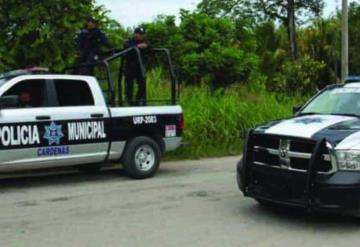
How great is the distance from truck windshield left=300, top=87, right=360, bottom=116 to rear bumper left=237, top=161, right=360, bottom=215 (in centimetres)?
145

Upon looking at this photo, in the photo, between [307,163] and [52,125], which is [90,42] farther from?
[307,163]

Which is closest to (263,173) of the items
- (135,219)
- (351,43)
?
(135,219)

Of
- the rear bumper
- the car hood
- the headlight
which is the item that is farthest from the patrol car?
the headlight

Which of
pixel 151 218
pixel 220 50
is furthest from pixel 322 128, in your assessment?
pixel 220 50

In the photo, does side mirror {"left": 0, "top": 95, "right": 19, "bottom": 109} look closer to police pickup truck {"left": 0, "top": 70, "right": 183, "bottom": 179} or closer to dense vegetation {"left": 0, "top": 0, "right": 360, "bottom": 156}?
police pickup truck {"left": 0, "top": 70, "right": 183, "bottom": 179}

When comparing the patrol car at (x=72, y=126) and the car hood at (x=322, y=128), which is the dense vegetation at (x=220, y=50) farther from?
the car hood at (x=322, y=128)

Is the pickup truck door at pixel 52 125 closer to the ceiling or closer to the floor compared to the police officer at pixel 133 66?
closer to the floor

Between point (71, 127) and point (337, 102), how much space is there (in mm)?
4156

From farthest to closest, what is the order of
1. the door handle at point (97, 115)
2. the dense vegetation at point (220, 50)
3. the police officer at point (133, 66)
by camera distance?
the dense vegetation at point (220, 50) < the police officer at point (133, 66) < the door handle at point (97, 115)

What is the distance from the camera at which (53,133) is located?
10.6 meters

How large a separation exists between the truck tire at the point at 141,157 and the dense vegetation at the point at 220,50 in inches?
141

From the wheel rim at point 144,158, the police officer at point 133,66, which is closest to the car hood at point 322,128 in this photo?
the wheel rim at point 144,158

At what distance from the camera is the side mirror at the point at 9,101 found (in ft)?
33.3

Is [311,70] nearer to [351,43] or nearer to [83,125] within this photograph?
[351,43]
